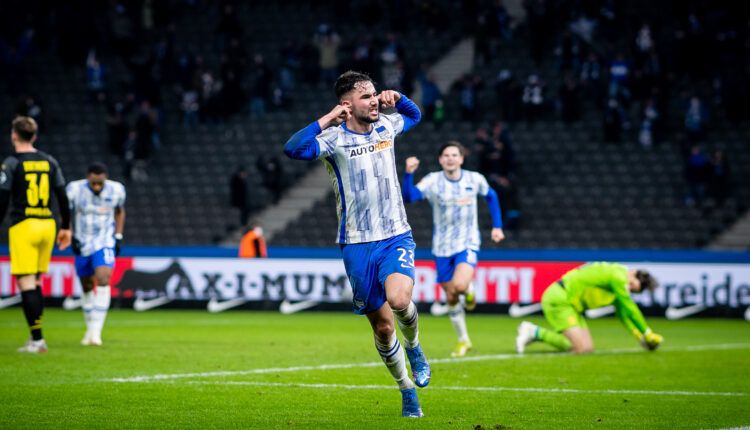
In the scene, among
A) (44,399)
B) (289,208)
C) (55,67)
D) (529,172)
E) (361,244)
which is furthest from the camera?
(55,67)

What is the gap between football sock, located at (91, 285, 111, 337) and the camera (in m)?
16.2

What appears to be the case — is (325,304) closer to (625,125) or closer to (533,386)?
(625,125)

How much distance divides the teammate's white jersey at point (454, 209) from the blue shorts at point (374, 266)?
21.6 feet

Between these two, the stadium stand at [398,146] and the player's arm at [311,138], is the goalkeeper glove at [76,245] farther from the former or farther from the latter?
the stadium stand at [398,146]

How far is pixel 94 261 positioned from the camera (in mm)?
16547

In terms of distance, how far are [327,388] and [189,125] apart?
982 inches

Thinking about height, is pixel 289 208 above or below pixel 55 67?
below

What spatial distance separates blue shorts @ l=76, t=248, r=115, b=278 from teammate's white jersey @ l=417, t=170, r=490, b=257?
14.7ft

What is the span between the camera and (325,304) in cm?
2589

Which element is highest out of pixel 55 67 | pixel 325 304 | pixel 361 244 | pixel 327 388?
pixel 55 67

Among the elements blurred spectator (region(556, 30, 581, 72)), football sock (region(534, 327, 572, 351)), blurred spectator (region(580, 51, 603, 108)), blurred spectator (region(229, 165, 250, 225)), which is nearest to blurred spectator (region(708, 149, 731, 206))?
blurred spectator (region(580, 51, 603, 108))

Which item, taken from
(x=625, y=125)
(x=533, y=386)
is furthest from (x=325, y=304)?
(x=533, y=386)

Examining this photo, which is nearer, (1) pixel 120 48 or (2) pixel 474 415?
(2) pixel 474 415

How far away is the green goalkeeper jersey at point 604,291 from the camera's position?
1551 centimetres
